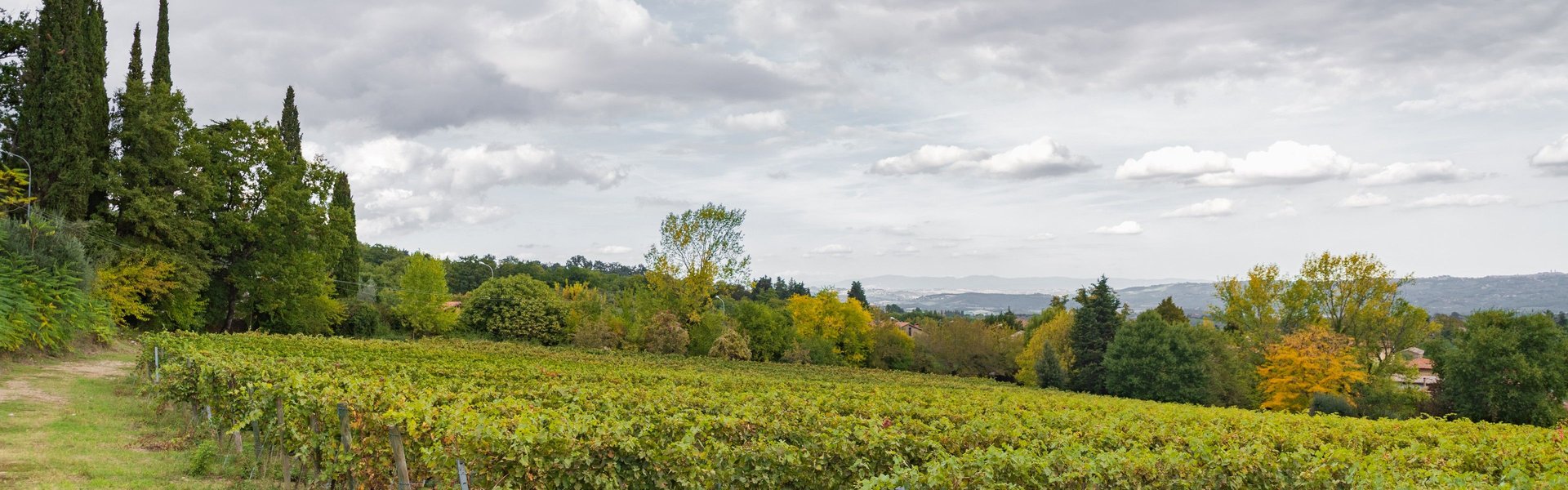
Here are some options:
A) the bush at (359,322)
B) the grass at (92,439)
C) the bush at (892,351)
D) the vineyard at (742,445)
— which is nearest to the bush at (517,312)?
the bush at (359,322)

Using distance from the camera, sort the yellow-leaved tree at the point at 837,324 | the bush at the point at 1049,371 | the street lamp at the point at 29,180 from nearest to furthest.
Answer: the street lamp at the point at 29,180
the bush at the point at 1049,371
the yellow-leaved tree at the point at 837,324

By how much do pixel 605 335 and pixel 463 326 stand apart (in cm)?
1105

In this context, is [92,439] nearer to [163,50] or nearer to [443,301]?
[163,50]

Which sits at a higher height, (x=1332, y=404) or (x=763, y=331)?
(x=763, y=331)

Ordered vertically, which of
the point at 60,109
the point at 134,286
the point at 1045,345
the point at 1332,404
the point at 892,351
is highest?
the point at 60,109

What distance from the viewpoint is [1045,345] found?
56.7 m

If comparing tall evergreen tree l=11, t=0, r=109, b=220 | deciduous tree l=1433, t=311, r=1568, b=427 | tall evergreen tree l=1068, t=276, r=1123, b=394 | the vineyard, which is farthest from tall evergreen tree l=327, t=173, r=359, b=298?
deciduous tree l=1433, t=311, r=1568, b=427

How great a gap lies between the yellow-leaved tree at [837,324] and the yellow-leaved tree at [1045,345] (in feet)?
40.1

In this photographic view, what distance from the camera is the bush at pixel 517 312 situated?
5512cm

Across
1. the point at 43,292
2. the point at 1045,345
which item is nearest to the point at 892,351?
the point at 1045,345

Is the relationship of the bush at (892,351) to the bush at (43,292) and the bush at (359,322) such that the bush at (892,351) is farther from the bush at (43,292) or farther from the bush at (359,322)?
the bush at (43,292)

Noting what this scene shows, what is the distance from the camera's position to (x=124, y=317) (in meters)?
36.7

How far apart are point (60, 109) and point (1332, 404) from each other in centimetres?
6053

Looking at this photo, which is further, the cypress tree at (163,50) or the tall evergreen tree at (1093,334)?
the tall evergreen tree at (1093,334)
